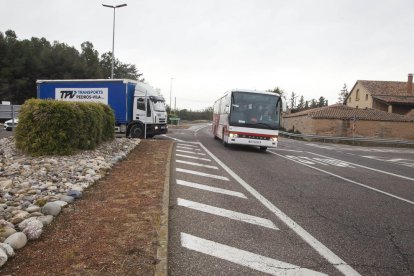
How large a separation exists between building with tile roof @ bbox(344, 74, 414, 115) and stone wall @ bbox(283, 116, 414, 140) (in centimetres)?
953

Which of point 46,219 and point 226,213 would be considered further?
point 226,213

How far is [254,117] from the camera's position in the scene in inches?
671

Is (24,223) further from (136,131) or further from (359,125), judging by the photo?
(359,125)

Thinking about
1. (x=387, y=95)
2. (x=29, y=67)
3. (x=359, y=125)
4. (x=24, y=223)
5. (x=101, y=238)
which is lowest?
(x=101, y=238)

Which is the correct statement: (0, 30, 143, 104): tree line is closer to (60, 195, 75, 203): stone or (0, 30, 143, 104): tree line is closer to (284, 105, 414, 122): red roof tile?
(284, 105, 414, 122): red roof tile

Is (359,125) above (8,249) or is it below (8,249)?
above

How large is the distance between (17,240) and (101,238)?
0.99m

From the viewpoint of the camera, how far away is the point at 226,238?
16.8 feet

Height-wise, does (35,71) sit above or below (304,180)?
above

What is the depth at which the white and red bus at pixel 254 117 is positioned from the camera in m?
17.0

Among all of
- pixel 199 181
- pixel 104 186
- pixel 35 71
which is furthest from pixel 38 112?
pixel 35 71

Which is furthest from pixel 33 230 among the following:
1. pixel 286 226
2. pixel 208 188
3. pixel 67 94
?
pixel 67 94

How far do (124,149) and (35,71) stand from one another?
46.7 meters

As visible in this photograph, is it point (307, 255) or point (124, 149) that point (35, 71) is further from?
point (307, 255)
